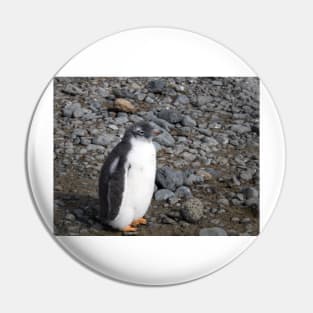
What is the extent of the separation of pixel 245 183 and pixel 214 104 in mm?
332

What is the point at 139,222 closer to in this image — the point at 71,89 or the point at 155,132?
the point at 155,132

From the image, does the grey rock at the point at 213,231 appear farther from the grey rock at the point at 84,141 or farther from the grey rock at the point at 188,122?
the grey rock at the point at 84,141

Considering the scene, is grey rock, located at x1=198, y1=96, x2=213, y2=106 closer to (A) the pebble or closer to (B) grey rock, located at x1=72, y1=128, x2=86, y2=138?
(A) the pebble

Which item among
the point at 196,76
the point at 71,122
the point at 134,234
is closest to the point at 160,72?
the point at 196,76

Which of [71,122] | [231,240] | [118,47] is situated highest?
[118,47]

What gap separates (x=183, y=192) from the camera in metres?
3.23

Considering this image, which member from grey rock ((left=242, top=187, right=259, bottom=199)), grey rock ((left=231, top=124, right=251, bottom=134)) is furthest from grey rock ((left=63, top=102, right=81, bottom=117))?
grey rock ((left=242, top=187, right=259, bottom=199))

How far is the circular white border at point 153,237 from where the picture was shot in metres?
3.10

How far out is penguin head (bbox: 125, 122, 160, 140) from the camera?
3.08 m

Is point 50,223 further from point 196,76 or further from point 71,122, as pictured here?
point 196,76

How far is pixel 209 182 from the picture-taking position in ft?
10.7

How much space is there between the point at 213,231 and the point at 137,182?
341 millimetres

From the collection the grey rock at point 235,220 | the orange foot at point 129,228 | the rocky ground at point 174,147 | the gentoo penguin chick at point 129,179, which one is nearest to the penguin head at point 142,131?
the gentoo penguin chick at point 129,179

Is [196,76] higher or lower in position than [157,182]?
higher
